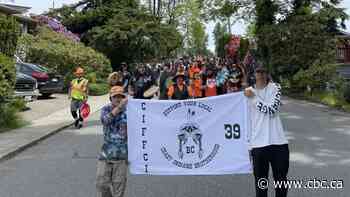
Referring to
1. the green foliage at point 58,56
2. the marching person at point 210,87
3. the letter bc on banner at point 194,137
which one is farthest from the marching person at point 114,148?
the green foliage at point 58,56

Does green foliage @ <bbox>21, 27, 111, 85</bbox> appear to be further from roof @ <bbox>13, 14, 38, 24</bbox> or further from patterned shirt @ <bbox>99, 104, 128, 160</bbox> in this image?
patterned shirt @ <bbox>99, 104, 128, 160</bbox>

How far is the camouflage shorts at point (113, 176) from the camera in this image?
6.21m

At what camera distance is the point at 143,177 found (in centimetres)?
873

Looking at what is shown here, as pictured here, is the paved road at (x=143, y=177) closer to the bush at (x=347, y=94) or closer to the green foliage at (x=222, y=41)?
the bush at (x=347, y=94)

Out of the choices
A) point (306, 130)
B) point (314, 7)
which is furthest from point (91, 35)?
point (306, 130)

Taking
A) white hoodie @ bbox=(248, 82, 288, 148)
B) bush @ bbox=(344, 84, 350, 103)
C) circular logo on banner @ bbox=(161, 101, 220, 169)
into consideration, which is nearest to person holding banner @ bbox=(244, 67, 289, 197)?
white hoodie @ bbox=(248, 82, 288, 148)

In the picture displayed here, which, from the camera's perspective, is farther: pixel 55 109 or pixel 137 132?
pixel 55 109

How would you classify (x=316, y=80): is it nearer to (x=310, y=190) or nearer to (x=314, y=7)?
(x=314, y=7)

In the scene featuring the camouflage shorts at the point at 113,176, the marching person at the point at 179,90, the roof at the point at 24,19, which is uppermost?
the roof at the point at 24,19

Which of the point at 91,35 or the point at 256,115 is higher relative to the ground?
the point at 91,35

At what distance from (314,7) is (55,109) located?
2164cm

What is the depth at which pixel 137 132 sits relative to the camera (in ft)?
21.6

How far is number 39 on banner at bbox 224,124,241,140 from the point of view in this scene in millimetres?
6691

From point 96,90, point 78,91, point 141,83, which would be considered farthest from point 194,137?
point 96,90
